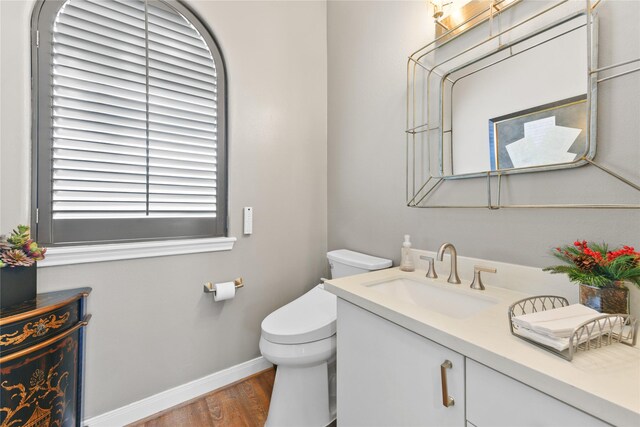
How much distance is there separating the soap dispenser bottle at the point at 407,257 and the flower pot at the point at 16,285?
1.55 m

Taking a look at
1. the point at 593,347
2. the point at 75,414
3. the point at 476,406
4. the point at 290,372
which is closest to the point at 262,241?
the point at 290,372

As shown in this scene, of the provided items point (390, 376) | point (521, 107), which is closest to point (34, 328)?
point (390, 376)

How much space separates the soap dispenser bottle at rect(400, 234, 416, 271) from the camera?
49.6 inches

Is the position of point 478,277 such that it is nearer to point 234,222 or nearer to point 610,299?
point 610,299

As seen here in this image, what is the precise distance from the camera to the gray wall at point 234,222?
1.06 m

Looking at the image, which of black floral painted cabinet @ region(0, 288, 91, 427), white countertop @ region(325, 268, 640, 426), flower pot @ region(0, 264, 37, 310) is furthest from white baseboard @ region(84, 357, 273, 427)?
white countertop @ region(325, 268, 640, 426)

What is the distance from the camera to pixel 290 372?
1.22 meters

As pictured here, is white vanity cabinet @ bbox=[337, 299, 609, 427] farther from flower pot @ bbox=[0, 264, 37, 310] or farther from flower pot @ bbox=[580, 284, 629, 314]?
flower pot @ bbox=[0, 264, 37, 310]

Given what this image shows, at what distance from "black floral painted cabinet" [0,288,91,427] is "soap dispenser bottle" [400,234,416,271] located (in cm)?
143

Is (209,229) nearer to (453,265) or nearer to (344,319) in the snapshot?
(344,319)

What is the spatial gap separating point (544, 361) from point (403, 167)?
3.33 ft

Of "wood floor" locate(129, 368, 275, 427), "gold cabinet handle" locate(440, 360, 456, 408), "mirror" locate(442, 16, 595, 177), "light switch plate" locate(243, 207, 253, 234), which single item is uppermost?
"mirror" locate(442, 16, 595, 177)

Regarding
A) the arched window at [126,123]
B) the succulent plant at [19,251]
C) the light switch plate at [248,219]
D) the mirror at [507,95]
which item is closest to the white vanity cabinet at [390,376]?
the mirror at [507,95]

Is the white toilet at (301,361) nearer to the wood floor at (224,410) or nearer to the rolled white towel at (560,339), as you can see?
the wood floor at (224,410)
